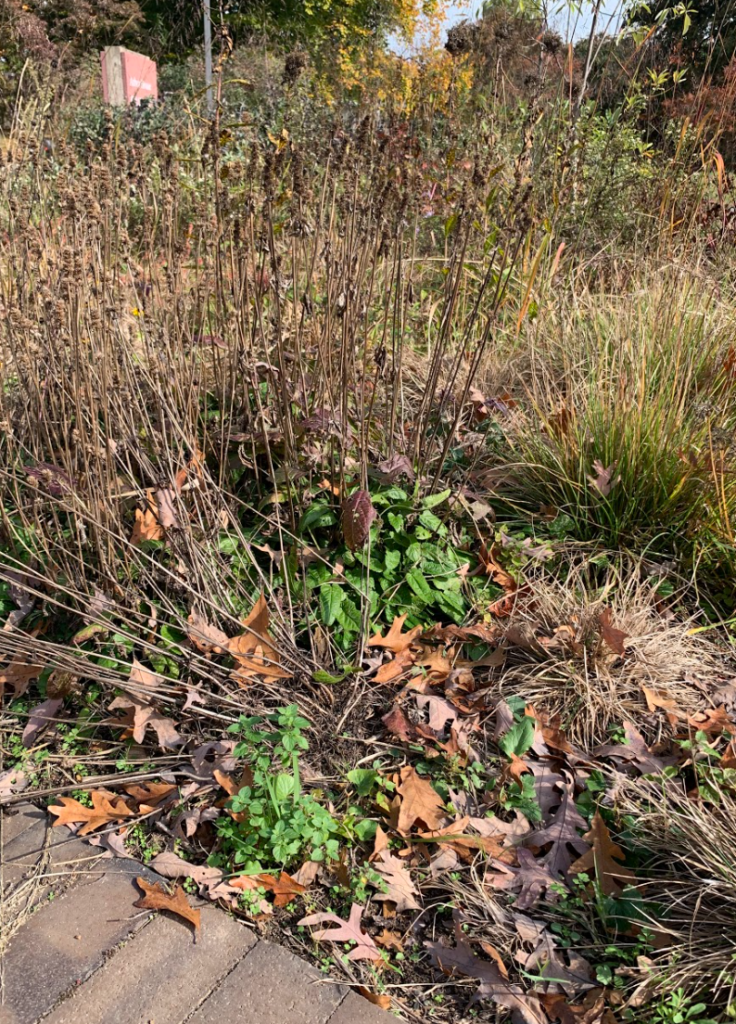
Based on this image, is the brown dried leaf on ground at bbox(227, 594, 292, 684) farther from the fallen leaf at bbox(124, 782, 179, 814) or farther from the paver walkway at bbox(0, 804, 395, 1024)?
the paver walkway at bbox(0, 804, 395, 1024)

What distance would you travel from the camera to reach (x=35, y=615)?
2598 millimetres

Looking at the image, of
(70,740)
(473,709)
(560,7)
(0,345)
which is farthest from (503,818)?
(560,7)

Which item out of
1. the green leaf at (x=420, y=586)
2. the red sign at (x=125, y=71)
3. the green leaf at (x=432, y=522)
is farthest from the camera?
the red sign at (x=125, y=71)

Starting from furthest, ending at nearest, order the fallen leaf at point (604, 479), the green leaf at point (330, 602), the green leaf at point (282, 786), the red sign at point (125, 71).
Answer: the red sign at point (125, 71)
the fallen leaf at point (604, 479)
the green leaf at point (330, 602)
the green leaf at point (282, 786)

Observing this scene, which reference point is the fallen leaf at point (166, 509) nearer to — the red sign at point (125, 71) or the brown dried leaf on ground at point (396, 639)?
the brown dried leaf on ground at point (396, 639)

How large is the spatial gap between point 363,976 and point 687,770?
3.51 feet

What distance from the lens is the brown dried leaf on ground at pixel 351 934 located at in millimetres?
1684

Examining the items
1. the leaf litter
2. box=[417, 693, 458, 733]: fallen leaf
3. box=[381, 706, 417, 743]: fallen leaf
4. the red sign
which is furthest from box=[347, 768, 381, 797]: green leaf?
the red sign

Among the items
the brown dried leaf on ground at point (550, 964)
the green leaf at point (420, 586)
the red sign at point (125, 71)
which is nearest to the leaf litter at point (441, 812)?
the brown dried leaf on ground at point (550, 964)

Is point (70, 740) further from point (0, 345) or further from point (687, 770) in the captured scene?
point (687, 770)

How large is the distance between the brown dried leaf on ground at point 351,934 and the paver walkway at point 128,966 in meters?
0.08

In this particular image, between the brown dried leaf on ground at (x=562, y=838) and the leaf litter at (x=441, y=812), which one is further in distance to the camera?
the brown dried leaf on ground at (x=562, y=838)

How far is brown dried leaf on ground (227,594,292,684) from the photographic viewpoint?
224cm

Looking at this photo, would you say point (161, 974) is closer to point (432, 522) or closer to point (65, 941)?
point (65, 941)
